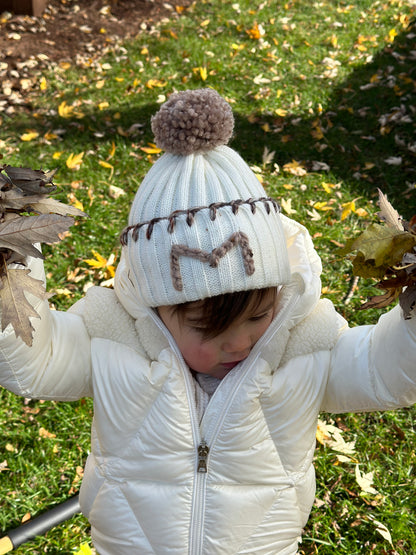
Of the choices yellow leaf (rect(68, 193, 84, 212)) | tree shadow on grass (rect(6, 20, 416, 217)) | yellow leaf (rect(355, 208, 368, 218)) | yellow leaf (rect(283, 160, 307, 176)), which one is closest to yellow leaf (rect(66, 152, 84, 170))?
tree shadow on grass (rect(6, 20, 416, 217))

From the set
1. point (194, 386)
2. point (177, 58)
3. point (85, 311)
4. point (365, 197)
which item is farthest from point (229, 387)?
point (177, 58)

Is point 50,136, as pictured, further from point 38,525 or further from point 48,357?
point 48,357

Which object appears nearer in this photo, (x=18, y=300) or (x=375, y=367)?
(x=18, y=300)

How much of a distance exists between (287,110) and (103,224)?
239cm

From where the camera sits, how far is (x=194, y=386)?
1.91 m

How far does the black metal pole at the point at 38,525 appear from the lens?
2492 mm

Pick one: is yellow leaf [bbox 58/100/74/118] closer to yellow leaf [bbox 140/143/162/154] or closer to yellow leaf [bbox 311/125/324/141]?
yellow leaf [bbox 140/143/162/154]

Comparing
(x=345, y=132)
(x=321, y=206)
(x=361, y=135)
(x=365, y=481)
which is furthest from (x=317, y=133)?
(x=365, y=481)

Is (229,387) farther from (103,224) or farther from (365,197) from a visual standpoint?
(365,197)

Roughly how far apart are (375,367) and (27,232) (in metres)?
1.09

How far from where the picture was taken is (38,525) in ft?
8.39

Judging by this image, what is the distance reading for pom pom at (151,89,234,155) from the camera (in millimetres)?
1752

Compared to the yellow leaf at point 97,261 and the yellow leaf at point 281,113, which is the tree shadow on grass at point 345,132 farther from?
the yellow leaf at point 97,261

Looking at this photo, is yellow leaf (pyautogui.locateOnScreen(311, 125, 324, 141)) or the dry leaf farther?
yellow leaf (pyautogui.locateOnScreen(311, 125, 324, 141))
